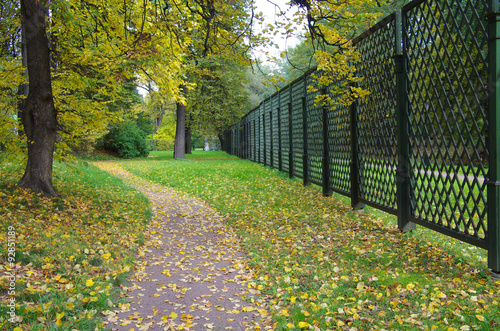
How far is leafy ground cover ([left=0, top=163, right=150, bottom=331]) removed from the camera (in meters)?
2.92

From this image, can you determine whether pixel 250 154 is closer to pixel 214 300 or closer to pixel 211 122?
pixel 211 122

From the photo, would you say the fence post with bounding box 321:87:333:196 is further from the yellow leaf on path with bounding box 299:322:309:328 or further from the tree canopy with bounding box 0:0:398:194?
the yellow leaf on path with bounding box 299:322:309:328

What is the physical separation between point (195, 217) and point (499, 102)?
5742 millimetres

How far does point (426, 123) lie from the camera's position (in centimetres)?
465

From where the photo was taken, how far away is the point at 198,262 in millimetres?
4867

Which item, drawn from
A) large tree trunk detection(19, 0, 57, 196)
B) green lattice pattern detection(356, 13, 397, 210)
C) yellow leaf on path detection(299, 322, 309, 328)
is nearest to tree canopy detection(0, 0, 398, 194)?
large tree trunk detection(19, 0, 57, 196)

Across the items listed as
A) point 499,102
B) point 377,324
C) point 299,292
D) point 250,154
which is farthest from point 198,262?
point 250,154

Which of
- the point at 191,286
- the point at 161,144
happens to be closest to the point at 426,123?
the point at 191,286

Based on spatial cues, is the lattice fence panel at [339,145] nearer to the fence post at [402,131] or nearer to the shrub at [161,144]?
the fence post at [402,131]

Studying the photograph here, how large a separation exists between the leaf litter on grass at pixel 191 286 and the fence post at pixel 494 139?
2.34 meters

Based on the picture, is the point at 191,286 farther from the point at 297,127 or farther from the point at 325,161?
the point at 297,127

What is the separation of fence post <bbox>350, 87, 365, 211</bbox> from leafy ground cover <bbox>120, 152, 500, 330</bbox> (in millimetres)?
260

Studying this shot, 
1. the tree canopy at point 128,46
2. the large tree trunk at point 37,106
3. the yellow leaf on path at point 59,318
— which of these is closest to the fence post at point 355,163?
the tree canopy at point 128,46

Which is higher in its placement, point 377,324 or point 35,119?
point 35,119
